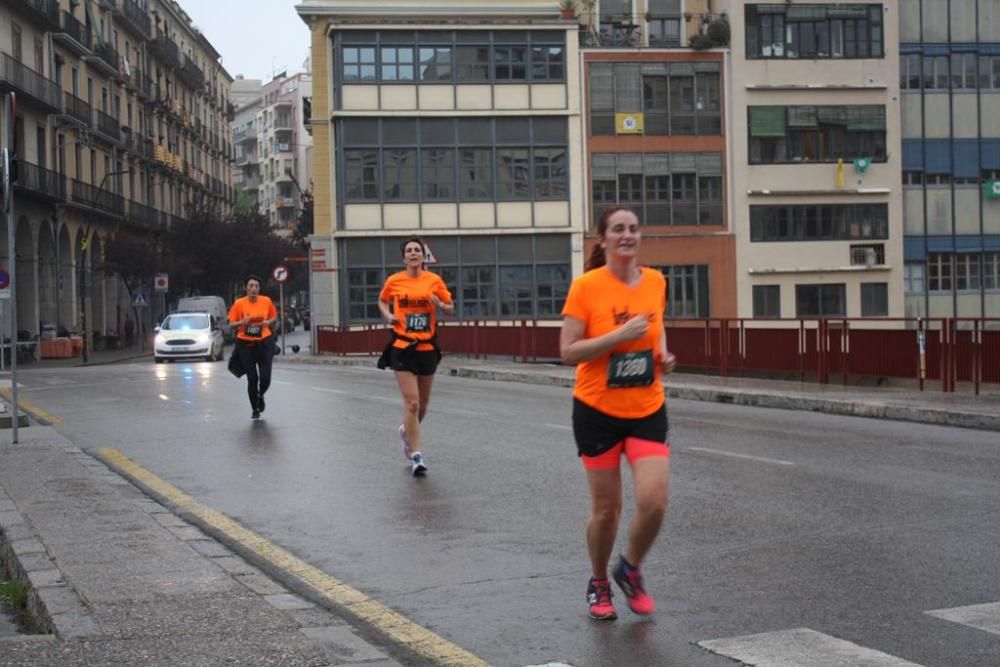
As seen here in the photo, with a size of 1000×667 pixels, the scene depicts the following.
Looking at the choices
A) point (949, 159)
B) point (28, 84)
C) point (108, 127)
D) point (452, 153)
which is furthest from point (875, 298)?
point (108, 127)

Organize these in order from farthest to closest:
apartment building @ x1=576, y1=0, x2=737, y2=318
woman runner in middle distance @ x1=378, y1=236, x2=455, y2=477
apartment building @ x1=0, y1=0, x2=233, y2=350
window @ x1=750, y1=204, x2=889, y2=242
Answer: apartment building @ x1=0, y1=0, x2=233, y2=350 < window @ x1=750, y1=204, x2=889, y2=242 < apartment building @ x1=576, y1=0, x2=737, y2=318 < woman runner in middle distance @ x1=378, y1=236, x2=455, y2=477

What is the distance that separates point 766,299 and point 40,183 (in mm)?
28088

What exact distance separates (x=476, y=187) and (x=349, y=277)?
5659mm

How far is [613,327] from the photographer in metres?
5.97

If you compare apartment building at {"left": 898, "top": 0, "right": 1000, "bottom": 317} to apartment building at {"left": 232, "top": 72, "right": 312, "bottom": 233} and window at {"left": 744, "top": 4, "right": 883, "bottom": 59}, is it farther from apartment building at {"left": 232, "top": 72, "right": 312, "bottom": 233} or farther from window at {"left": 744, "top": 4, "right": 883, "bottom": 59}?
apartment building at {"left": 232, "top": 72, "right": 312, "bottom": 233}

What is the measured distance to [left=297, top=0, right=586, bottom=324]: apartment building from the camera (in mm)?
49062

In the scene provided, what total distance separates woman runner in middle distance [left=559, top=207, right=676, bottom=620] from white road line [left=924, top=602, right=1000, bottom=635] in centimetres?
125

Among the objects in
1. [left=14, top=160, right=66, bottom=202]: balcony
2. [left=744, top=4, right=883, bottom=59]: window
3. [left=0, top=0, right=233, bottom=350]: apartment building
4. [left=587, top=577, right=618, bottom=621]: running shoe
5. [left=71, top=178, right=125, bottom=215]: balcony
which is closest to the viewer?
[left=587, top=577, right=618, bottom=621]: running shoe

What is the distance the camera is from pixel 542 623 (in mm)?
5918

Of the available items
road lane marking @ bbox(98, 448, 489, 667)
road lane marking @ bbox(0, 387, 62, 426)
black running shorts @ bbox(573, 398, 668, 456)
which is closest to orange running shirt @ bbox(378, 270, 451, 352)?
road lane marking @ bbox(98, 448, 489, 667)

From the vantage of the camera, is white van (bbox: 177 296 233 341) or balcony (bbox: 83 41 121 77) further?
balcony (bbox: 83 41 121 77)

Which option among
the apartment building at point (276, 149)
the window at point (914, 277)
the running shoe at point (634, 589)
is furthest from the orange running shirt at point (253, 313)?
the apartment building at point (276, 149)

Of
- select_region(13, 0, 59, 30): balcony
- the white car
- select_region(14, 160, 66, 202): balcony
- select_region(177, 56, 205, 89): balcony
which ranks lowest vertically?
the white car

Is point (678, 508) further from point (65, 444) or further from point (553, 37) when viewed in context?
point (553, 37)
